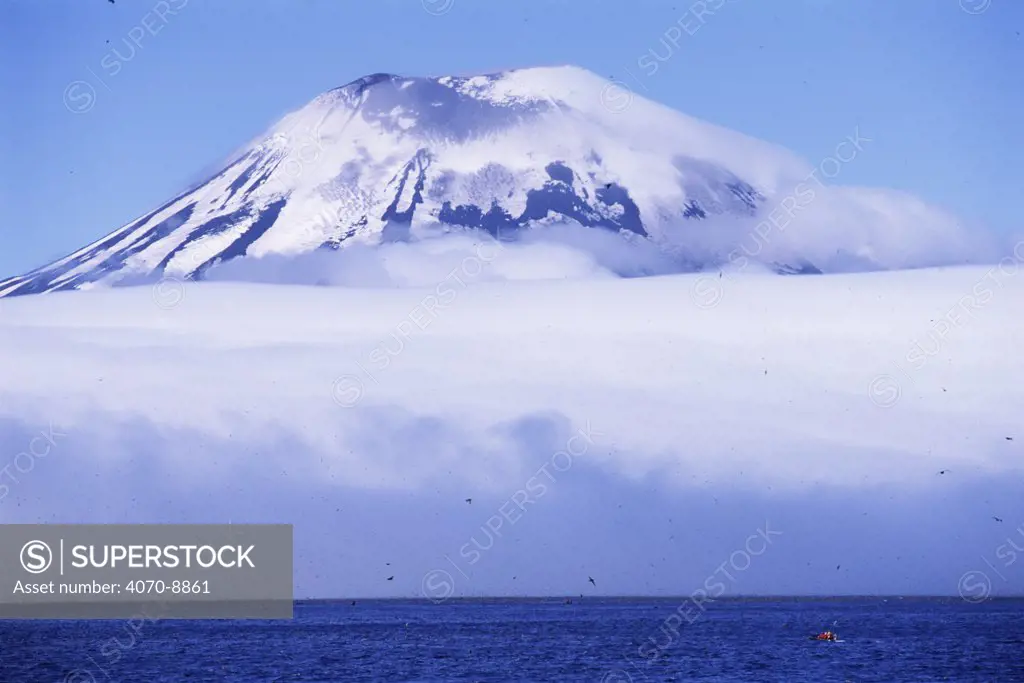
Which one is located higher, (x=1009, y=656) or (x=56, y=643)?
(x=56, y=643)

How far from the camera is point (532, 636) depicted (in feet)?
508

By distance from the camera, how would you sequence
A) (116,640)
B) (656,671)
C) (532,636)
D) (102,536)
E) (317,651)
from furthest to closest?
(532,636), (116,640), (317,651), (102,536), (656,671)

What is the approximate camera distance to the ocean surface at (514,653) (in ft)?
325

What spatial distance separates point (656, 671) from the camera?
100938 mm

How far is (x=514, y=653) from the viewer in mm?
123812

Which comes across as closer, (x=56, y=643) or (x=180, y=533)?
(x=180, y=533)

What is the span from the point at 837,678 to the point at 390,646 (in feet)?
163

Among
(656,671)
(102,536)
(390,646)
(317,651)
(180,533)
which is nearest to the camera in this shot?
(180,533)

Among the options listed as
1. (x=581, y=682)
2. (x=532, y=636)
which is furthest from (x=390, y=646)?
(x=581, y=682)

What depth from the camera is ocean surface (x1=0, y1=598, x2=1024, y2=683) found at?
9894 centimetres

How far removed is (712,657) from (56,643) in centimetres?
5937

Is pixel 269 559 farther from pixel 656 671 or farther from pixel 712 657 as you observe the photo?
pixel 712 657

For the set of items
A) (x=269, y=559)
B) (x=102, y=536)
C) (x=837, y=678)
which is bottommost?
(x=837, y=678)

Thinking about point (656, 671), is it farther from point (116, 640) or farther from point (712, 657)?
point (116, 640)
